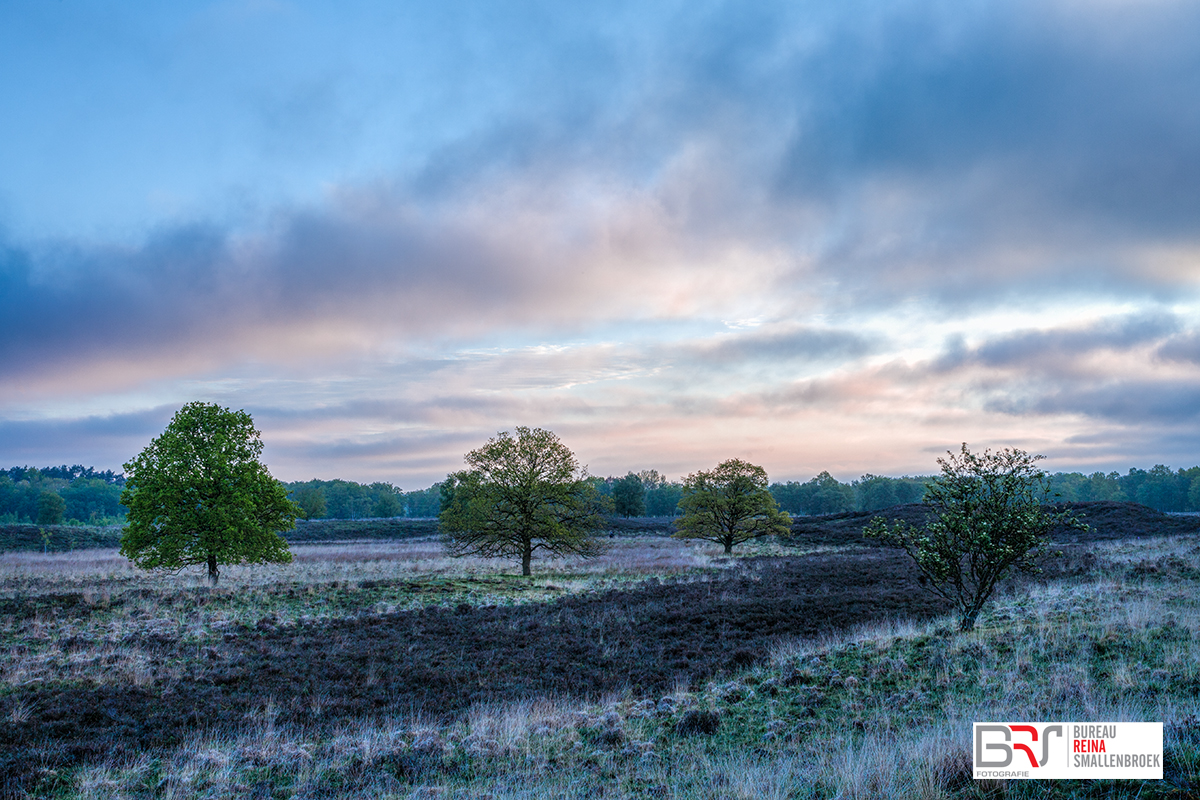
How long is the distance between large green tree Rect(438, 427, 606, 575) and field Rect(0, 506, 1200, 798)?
11162 millimetres

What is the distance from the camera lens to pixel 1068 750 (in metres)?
6.58

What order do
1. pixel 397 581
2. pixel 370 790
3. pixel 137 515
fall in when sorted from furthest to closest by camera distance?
pixel 397 581 < pixel 137 515 < pixel 370 790

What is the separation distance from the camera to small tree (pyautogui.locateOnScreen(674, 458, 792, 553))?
2301 inches

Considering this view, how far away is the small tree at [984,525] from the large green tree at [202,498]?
95.1 ft

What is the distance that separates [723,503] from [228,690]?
49805mm

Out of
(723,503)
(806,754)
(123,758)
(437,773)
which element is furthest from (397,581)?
(723,503)

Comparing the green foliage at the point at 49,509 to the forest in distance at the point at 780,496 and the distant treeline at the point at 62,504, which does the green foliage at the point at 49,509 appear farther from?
the forest in distance at the point at 780,496

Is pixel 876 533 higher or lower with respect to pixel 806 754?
higher

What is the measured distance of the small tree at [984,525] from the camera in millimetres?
15031

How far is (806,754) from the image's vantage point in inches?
323

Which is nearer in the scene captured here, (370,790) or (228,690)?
(370,790)

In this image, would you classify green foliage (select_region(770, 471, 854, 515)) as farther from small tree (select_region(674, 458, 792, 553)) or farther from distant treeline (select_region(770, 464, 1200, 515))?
small tree (select_region(674, 458, 792, 553))

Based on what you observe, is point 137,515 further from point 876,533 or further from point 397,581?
point 876,533

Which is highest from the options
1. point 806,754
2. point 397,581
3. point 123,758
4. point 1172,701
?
point 1172,701
